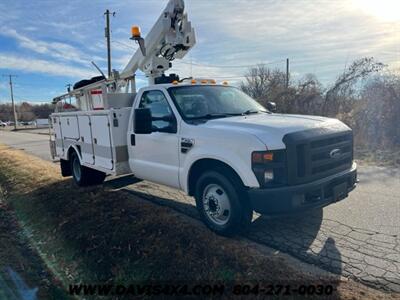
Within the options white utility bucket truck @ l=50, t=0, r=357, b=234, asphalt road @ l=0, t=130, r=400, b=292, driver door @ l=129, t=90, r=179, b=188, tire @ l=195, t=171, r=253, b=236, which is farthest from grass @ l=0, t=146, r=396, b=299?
driver door @ l=129, t=90, r=179, b=188

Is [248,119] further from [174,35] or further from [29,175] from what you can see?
[29,175]

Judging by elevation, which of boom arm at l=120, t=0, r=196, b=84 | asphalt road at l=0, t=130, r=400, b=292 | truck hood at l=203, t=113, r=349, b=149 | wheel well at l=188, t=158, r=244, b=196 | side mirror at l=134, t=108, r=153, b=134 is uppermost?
boom arm at l=120, t=0, r=196, b=84

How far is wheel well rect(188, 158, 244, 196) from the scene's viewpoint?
12.8 ft

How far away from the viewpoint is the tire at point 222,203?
152 inches

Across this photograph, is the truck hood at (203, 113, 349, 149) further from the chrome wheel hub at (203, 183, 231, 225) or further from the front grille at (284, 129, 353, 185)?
the chrome wheel hub at (203, 183, 231, 225)

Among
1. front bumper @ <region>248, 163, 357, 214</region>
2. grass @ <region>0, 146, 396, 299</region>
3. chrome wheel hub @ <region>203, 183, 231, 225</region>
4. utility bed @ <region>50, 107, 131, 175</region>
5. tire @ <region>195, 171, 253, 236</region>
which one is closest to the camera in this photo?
grass @ <region>0, 146, 396, 299</region>

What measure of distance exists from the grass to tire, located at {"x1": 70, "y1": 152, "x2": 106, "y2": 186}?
62cm

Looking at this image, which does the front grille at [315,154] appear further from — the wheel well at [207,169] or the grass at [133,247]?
the grass at [133,247]

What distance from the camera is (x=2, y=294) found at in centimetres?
350

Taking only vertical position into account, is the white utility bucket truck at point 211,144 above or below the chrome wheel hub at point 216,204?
above

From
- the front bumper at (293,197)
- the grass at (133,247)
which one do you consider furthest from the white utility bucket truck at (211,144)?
the grass at (133,247)

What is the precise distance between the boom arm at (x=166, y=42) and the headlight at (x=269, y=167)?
387cm

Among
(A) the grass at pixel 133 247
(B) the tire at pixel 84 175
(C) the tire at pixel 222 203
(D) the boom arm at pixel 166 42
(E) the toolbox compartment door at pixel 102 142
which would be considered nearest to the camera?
(A) the grass at pixel 133 247

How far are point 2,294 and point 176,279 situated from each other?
1904 millimetres
